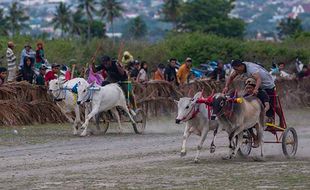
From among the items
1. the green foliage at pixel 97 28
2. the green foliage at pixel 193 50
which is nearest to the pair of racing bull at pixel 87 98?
the green foliage at pixel 193 50

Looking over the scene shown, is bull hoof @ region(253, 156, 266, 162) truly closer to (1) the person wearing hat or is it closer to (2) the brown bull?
(2) the brown bull

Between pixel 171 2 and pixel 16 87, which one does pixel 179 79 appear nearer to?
pixel 16 87

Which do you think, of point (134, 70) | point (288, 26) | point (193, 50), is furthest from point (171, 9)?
point (134, 70)

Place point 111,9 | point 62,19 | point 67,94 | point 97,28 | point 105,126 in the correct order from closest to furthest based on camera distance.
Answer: point 67,94 < point 105,126 < point 97,28 < point 62,19 < point 111,9

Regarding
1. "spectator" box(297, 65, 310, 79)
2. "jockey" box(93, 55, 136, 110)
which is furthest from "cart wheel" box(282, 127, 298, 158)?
"spectator" box(297, 65, 310, 79)

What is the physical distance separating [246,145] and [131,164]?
2702mm

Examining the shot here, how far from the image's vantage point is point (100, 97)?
26.9 m

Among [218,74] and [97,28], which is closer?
[218,74]

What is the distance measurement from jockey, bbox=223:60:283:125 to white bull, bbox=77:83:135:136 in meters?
6.43

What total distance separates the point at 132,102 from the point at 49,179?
37.8ft

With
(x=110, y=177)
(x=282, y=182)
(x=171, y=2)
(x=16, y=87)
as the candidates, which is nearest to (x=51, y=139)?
(x=16, y=87)

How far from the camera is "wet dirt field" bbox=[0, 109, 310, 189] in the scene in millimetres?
16578

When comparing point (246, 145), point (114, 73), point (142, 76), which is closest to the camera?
point (246, 145)

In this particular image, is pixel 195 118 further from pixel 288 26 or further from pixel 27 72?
pixel 288 26
